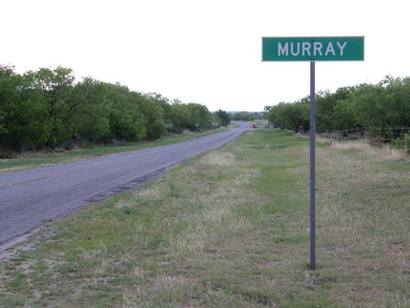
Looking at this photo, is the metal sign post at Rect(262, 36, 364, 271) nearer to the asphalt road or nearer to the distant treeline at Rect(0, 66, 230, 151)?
the asphalt road

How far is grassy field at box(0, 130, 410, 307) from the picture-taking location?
226 inches

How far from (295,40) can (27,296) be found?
159 inches

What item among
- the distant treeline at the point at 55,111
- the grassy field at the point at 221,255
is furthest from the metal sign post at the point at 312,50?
the distant treeline at the point at 55,111

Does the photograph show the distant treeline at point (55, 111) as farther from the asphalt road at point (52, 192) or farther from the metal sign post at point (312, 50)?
the metal sign post at point (312, 50)

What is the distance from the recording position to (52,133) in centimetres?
4428

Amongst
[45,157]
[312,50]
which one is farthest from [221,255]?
[45,157]

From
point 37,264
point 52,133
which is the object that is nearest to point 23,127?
point 52,133

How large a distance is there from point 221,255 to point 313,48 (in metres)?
2.98

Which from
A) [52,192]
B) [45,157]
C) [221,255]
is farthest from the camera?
[45,157]

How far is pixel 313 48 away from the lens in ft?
20.7

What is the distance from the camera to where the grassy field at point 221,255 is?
5750 millimetres

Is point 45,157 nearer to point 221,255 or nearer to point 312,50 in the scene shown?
point 221,255

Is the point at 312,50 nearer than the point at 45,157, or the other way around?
the point at 312,50

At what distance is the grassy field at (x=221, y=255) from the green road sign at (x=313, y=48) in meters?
2.47
